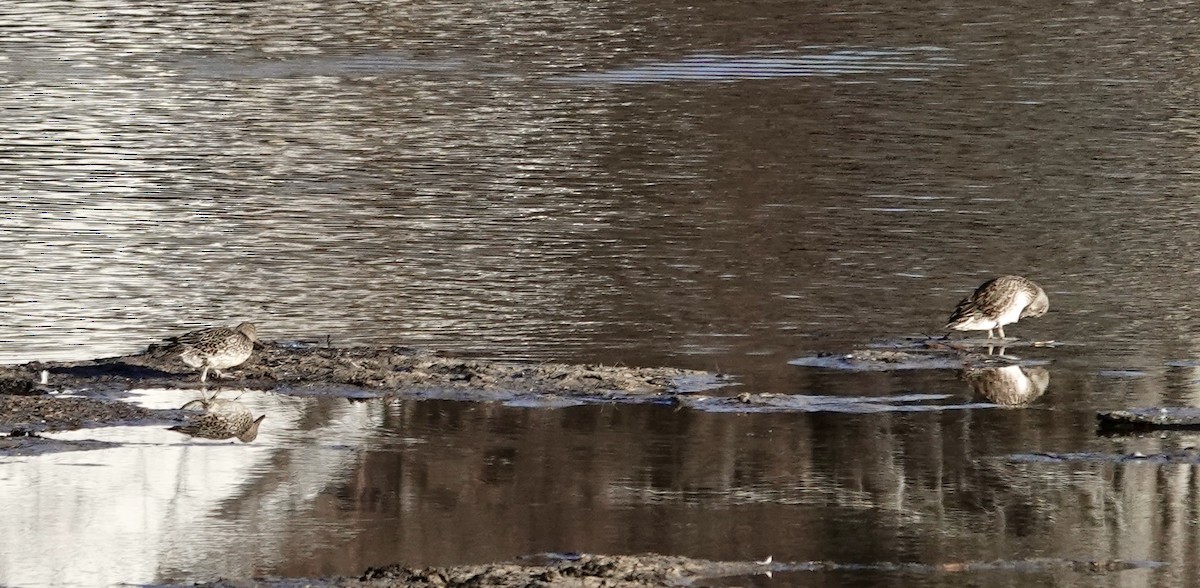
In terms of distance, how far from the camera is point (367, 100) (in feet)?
88.0

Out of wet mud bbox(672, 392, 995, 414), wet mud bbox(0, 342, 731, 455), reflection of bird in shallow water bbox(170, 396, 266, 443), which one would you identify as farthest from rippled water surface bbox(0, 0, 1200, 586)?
wet mud bbox(0, 342, 731, 455)

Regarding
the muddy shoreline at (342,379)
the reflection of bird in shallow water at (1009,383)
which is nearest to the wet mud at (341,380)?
the muddy shoreline at (342,379)

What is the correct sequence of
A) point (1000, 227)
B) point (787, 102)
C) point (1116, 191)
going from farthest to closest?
point (787, 102) → point (1116, 191) → point (1000, 227)

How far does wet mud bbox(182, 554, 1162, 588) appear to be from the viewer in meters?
7.37

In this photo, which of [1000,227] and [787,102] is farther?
[787,102]

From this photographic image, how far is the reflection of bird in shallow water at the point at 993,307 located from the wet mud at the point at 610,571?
4768 millimetres

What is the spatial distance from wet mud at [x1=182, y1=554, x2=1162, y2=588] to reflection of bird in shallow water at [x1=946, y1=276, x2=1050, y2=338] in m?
4.77

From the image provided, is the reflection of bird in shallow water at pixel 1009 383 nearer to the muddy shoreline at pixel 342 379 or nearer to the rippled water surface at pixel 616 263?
the rippled water surface at pixel 616 263

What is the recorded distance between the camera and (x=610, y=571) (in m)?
7.48

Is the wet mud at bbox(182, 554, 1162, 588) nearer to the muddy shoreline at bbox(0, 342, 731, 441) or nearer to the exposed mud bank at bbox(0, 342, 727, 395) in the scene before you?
the muddy shoreline at bbox(0, 342, 731, 441)

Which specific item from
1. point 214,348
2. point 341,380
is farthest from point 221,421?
point 341,380

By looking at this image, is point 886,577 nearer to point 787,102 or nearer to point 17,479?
point 17,479

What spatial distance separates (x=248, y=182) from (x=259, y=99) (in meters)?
6.70

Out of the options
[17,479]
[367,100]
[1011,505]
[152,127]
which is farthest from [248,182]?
[1011,505]
